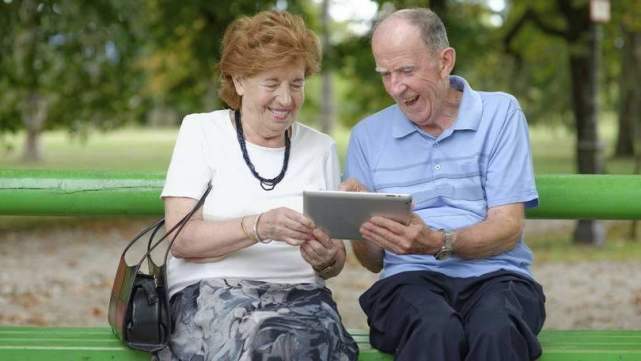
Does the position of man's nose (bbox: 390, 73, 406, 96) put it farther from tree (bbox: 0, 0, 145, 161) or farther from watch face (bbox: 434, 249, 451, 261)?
tree (bbox: 0, 0, 145, 161)

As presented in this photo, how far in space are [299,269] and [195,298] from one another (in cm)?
35

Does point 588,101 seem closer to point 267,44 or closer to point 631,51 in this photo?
point 631,51

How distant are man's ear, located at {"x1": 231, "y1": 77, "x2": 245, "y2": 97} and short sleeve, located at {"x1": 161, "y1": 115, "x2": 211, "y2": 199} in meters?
0.16

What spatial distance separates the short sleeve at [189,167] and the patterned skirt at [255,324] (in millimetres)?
290

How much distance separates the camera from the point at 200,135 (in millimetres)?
3943

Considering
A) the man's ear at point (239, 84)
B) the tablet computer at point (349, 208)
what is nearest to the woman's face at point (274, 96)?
the man's ear at point (239, 84)

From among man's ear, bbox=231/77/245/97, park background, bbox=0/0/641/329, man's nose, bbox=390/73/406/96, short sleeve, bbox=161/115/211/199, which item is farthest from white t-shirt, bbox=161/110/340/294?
park background, bbox=0/0/641/329

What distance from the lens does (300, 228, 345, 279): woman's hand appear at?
3760 mm

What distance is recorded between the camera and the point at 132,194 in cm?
432

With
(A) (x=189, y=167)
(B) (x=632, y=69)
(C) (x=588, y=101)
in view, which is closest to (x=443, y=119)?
(A) (x=189, y=167)

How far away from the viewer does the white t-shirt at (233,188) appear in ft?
12.8

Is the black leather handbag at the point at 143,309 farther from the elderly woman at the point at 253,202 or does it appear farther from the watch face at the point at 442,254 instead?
the watch face at the point at 442,254

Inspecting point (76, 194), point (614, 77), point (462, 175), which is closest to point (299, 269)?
point (462, 175)

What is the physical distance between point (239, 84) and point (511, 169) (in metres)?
0.90
